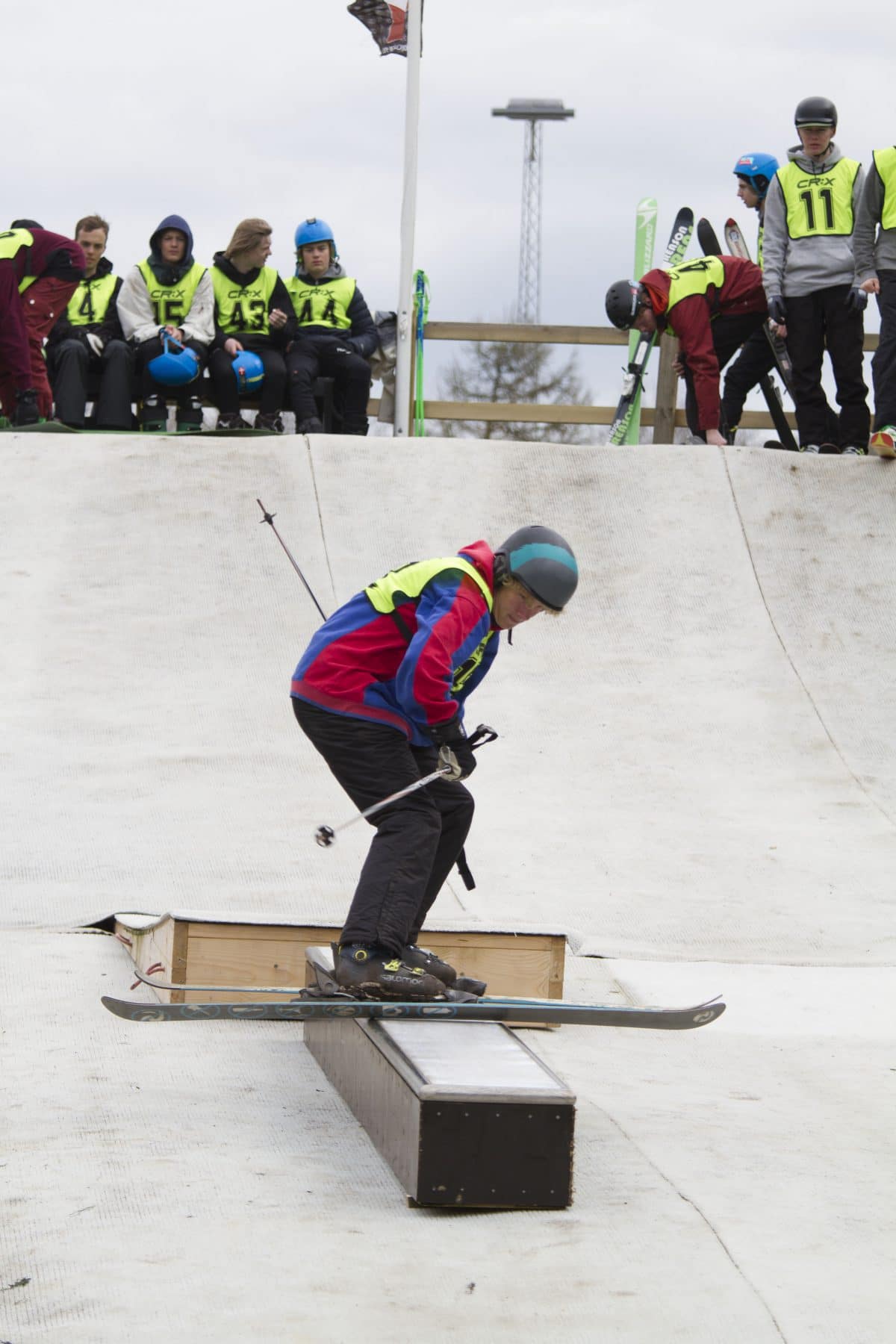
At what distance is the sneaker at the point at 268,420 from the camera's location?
10.5m

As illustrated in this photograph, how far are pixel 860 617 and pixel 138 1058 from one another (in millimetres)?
5697

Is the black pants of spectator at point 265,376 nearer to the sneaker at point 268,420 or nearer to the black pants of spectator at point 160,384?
the sneaker at point 268,420

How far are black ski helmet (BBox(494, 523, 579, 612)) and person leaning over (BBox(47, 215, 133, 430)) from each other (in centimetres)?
680

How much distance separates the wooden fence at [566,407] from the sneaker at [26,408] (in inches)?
115

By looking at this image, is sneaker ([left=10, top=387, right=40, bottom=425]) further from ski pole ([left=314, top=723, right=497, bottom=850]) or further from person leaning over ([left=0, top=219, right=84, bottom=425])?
ski pole ([left=314, top=723, right=497, bottom=850])

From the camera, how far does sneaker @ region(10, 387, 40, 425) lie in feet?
32.7

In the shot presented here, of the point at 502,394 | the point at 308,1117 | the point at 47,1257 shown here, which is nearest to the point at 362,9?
the point at 308,1117

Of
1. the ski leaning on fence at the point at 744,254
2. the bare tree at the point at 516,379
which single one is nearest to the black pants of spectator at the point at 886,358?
the ski leaning on fence at the point at 744,254

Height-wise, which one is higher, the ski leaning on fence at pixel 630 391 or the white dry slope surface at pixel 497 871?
the ski leaning on fence at pixel 630 391

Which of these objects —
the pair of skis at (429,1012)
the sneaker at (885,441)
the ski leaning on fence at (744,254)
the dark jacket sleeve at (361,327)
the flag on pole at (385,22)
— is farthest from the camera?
the flag on pole at (385,22)

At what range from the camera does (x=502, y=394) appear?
32.2 meters

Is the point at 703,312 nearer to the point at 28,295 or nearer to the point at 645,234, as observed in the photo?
the point at 645,234

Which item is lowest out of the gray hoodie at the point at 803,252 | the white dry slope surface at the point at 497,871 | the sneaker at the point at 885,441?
the white dry slope surface at the point at 497,871

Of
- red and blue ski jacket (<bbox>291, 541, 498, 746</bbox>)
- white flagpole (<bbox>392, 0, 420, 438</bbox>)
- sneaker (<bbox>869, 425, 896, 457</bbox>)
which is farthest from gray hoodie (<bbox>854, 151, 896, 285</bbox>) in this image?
red and blue ski jacket (<bbox>291, 541, 498, 746</bbox>)
